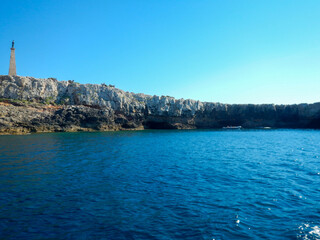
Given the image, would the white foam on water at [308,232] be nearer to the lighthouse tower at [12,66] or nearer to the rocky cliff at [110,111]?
the rocky cliff at [110,111]

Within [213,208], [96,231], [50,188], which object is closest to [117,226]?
[96,231]

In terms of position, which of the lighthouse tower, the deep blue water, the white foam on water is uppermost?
the lighthouse tower

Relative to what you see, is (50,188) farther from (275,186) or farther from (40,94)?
(40,94)

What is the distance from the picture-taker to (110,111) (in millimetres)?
85000

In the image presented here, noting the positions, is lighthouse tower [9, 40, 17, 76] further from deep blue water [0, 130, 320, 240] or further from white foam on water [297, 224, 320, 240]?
white foam on water [297, 224, 320, 240]

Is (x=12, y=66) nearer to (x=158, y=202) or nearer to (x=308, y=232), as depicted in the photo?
(x=158, y=202)

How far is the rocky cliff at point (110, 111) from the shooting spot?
220 ft

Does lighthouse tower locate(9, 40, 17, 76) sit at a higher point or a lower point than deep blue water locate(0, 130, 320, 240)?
higher

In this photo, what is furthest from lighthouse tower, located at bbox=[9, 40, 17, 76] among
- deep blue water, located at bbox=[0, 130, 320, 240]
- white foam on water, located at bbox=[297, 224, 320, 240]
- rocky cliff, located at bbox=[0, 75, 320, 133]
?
white foam on water, located at bbox=[297, 224, 320, 240]

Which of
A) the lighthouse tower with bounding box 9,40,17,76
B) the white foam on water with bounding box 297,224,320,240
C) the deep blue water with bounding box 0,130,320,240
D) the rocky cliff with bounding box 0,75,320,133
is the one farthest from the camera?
the lighthouse tower with bounding box 9,40,17,76

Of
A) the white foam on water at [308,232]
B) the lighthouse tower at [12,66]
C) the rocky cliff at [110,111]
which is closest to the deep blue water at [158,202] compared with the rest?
the white foam on water at [308,232]

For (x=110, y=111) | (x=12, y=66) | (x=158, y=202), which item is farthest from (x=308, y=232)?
(x=12, y=66)

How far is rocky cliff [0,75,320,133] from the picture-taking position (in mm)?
67188

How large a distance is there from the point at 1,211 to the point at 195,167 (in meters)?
16.6
